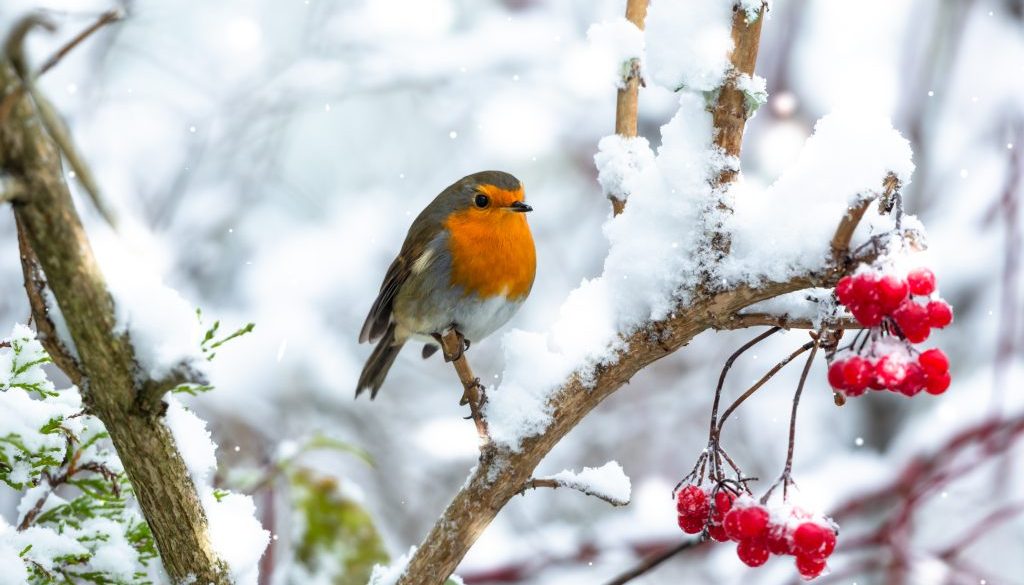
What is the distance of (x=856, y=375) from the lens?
1330mm

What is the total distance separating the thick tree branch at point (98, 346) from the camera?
3.07 feet

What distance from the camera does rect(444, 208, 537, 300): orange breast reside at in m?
3.13

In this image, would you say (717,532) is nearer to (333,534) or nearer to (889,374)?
(889,374)

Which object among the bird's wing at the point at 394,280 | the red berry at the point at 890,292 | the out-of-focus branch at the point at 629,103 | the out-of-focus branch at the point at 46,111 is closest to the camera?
the out-of-focus branch at the point at 46,111

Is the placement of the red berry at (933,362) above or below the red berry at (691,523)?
above

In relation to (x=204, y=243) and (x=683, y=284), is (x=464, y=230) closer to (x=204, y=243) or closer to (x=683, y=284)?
(x=683, y=284)

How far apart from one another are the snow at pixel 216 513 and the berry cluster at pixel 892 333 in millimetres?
861

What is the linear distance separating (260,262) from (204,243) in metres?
0.44

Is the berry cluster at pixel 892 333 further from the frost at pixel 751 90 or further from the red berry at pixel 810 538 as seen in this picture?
the frost at pixel 751 90

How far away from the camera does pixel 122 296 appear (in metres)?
1.06

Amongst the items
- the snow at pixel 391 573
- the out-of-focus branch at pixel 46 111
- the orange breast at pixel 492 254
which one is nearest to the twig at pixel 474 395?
the snow at pixel 391 573

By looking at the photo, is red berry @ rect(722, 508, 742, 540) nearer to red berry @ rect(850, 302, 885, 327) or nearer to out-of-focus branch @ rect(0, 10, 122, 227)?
red berry @ rect(850, 302, 885, 327)

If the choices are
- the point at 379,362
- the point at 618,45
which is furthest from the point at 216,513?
the point at 379,362

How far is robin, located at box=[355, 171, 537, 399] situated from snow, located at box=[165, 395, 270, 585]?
1.65 meters
